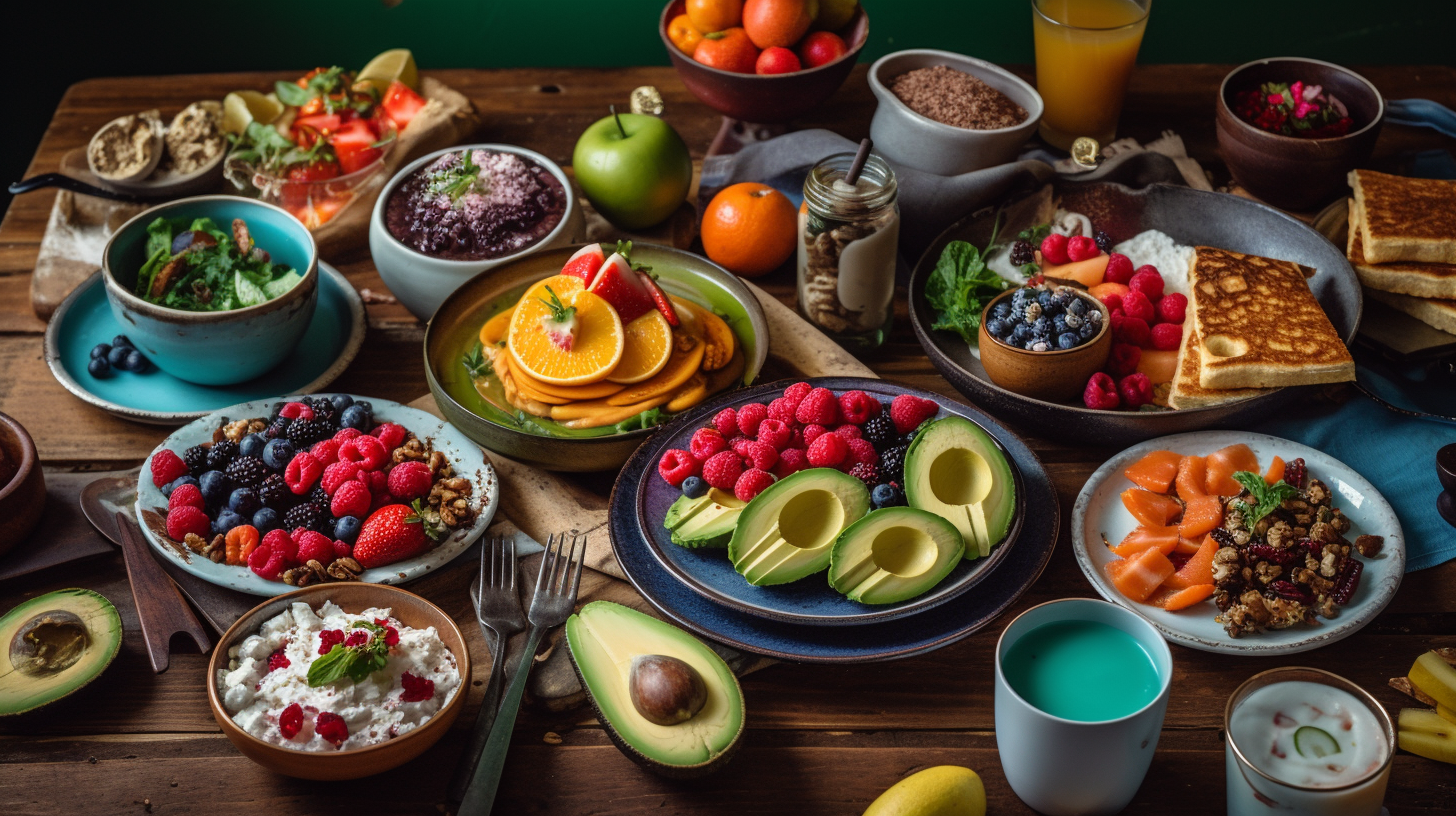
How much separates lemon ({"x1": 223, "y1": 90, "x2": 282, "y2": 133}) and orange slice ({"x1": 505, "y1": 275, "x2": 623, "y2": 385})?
1.10 meters

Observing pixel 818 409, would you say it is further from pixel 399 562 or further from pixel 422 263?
pixel 422 263

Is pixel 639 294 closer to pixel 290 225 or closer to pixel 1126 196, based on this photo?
pixel 290 225

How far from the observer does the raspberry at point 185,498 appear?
1.58 metres

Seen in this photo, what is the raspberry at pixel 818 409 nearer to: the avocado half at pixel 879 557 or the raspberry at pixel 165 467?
the avocado half at pixel 879 557

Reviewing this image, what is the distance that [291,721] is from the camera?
1262 millimetres

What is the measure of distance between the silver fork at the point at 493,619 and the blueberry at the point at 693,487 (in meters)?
0.28

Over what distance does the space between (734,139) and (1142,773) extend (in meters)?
1.77

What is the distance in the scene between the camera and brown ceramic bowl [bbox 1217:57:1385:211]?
7.00 feet

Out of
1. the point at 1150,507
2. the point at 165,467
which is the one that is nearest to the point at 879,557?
the point at 1150,507

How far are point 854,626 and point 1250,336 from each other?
0.92 meters

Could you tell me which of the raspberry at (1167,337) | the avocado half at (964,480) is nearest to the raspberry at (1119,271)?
the raspberry at (1167,337)

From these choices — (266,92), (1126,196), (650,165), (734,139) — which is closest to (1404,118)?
(1126,196)

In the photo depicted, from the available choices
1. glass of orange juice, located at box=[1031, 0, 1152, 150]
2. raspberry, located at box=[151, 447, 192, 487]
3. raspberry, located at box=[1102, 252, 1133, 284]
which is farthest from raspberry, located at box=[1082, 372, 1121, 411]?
raspberry, located at box=[151, 447, 192, 487]

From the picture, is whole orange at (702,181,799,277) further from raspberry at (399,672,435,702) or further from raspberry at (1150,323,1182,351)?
raspberry at (399,672,435,702)
